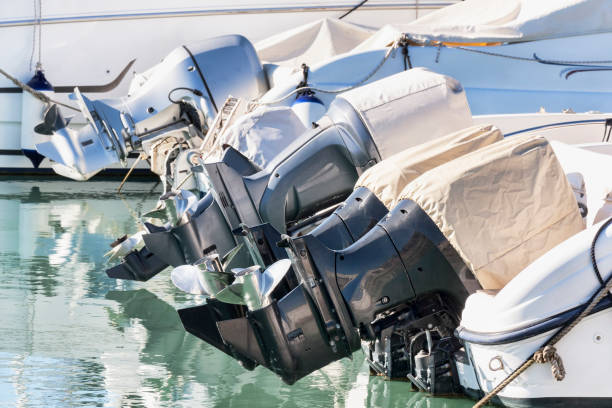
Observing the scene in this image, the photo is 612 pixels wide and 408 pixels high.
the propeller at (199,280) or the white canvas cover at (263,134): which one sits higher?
the white canvas cover at (263,134)

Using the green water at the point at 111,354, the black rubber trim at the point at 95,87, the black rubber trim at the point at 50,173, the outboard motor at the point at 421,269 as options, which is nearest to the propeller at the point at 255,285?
the outboard motor at the point at 421,269

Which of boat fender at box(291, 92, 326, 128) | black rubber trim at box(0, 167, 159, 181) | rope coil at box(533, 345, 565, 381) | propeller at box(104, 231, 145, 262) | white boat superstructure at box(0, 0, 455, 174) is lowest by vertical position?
black rubber trim at box(0, 167, 159, 181)

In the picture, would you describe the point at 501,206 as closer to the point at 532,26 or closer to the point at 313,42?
the point at 532,26

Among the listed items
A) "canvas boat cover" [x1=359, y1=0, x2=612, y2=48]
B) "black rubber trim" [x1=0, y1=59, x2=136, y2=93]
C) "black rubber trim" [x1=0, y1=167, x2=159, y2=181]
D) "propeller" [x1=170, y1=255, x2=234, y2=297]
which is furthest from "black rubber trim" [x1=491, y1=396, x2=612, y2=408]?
"black rubber trim" [x1=0, y1=59, x2=136, y2=93]

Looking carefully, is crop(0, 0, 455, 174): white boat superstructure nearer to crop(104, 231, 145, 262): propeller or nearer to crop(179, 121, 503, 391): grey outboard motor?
crop(104, 231, 145, 262): propeller

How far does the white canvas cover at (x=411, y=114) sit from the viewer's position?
3.51m

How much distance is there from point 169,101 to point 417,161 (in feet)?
11.5

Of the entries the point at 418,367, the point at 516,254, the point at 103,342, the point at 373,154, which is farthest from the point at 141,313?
the point at 516,254

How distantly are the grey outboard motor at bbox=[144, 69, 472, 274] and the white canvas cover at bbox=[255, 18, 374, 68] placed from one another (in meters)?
4.28

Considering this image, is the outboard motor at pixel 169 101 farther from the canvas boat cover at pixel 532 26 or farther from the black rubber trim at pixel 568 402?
the black rubber trim at pixel 568 402

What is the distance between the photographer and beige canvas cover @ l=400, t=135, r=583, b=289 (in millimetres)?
2488

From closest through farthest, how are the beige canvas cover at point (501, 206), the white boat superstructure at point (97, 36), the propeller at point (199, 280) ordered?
the beige canvas cover at point (501, 206) < the propeller at point (199, 280) < the white boat superstructure at point (97, 36)

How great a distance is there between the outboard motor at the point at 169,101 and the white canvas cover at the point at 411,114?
259cm

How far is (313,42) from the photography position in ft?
26.3
